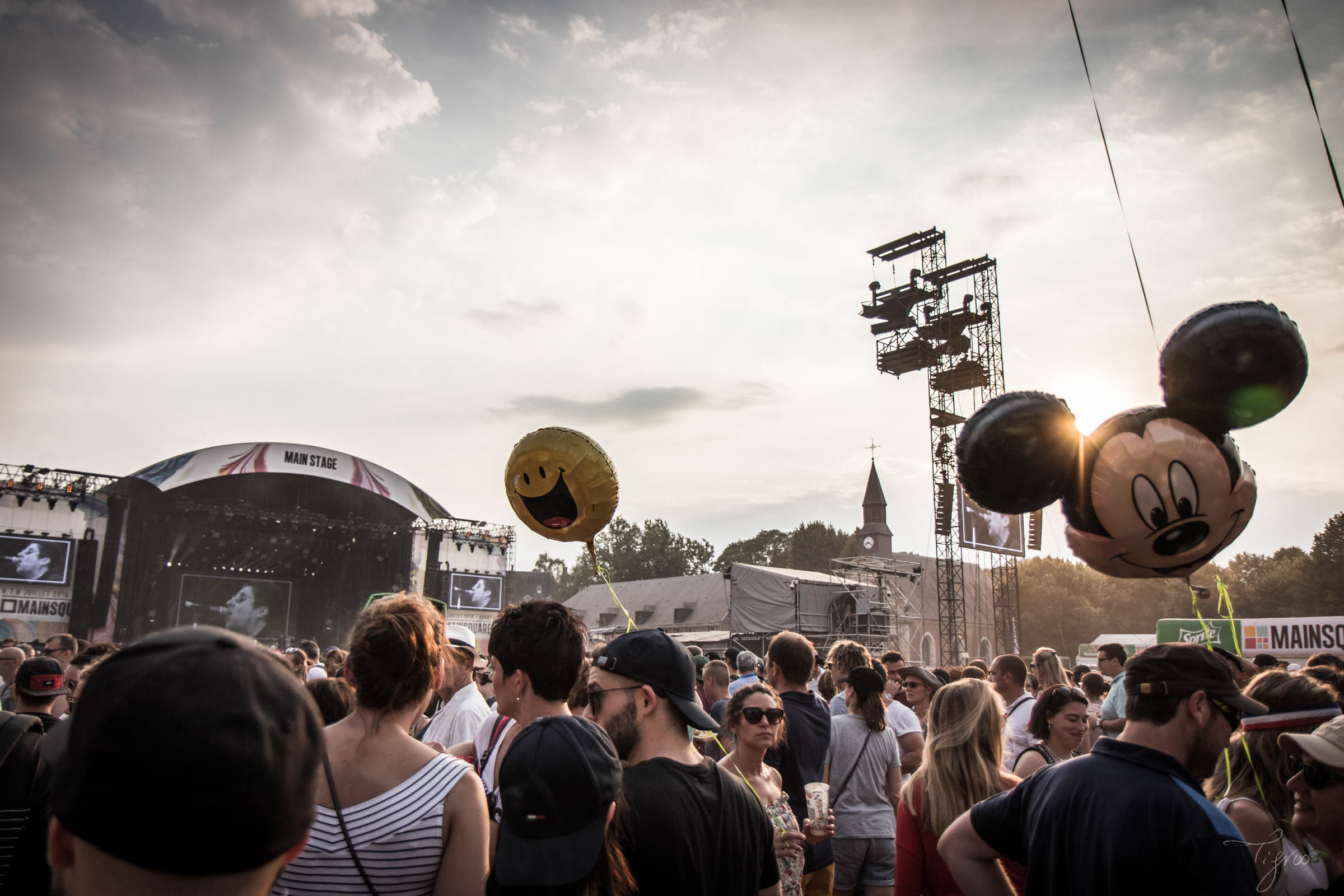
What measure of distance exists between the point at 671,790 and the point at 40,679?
328 centimetres

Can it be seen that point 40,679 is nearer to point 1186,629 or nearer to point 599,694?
point 599,694

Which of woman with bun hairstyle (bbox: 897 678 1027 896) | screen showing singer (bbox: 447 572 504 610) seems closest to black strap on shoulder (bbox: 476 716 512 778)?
woman with bun hairstyle (bbox: 897 678 1027 896)

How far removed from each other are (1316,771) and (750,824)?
164cm

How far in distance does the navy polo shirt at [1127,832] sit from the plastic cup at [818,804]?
923mm

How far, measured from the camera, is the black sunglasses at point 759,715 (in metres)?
3.29

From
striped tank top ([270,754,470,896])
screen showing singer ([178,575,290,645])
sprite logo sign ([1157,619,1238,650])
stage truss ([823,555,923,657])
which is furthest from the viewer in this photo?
screen showing singer ([178,575,290,645])

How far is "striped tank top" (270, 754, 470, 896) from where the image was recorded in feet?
6.35

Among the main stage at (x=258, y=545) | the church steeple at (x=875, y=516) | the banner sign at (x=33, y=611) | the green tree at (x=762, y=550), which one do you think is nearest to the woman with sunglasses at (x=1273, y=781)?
the main stage at (x=258, y=545)

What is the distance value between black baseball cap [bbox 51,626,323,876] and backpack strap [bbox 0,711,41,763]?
9.20 feet

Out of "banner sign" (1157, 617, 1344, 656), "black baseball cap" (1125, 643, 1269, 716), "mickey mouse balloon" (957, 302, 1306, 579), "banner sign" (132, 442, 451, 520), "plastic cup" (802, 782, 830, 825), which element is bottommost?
"banner sign" (1157, 617, 1344, 656)

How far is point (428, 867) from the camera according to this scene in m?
1.99

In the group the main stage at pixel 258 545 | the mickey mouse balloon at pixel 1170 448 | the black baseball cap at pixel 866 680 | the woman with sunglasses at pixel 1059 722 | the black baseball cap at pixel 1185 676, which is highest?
the main stage at pixel 258 545

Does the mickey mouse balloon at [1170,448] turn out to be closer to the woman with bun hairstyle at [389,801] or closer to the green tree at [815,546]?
the woman with bun hairstyle at [389,801]

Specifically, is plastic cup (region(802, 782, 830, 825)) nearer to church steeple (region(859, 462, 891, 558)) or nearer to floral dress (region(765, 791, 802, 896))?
floral dress (region(765, 791, 802, 896))
